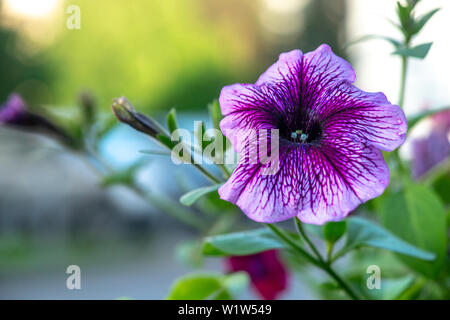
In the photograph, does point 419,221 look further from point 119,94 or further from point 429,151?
point 119,94

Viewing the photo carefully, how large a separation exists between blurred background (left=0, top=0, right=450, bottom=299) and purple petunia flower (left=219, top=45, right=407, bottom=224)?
4 cm

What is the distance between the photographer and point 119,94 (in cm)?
652

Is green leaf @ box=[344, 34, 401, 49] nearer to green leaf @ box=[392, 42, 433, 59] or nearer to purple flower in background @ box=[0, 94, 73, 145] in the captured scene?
green leaf @ box=[392, 42, 433, 59]

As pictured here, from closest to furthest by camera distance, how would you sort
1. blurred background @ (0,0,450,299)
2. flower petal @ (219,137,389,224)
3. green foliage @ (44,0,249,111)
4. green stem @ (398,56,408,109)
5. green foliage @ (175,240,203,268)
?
1. flower petal @ (219,137,389,224)
2. green stem @ (398,56,408,109)
3. green foliage @ (175,240,203,268)
4. blurred background @ (0,0,450,299)
5. green foliage @ (44,0,249,111)

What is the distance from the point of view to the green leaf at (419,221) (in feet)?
1.23

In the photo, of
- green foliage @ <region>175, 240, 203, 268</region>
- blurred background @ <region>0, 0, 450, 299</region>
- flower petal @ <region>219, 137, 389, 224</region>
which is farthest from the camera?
blurred background @ <region>0, 0, 450, 299</region>

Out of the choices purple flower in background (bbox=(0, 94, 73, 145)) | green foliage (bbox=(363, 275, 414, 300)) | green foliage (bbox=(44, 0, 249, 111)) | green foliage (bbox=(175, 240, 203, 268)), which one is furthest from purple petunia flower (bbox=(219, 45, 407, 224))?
green foliage (bbox=(44, 0, 249, 111))

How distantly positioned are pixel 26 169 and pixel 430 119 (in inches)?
134

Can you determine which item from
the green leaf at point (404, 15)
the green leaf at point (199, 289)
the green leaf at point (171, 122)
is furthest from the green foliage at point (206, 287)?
the green leaf at point (404, 15)

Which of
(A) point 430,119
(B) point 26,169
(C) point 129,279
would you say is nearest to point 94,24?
(B) point 26,169

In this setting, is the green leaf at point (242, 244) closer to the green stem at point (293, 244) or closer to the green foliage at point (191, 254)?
the green stem at point (293, 244)

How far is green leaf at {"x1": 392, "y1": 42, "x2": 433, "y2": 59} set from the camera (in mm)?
330

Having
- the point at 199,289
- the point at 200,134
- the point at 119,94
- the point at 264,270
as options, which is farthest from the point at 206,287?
the point at 119,94

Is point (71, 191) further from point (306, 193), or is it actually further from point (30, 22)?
point (30, 22)
